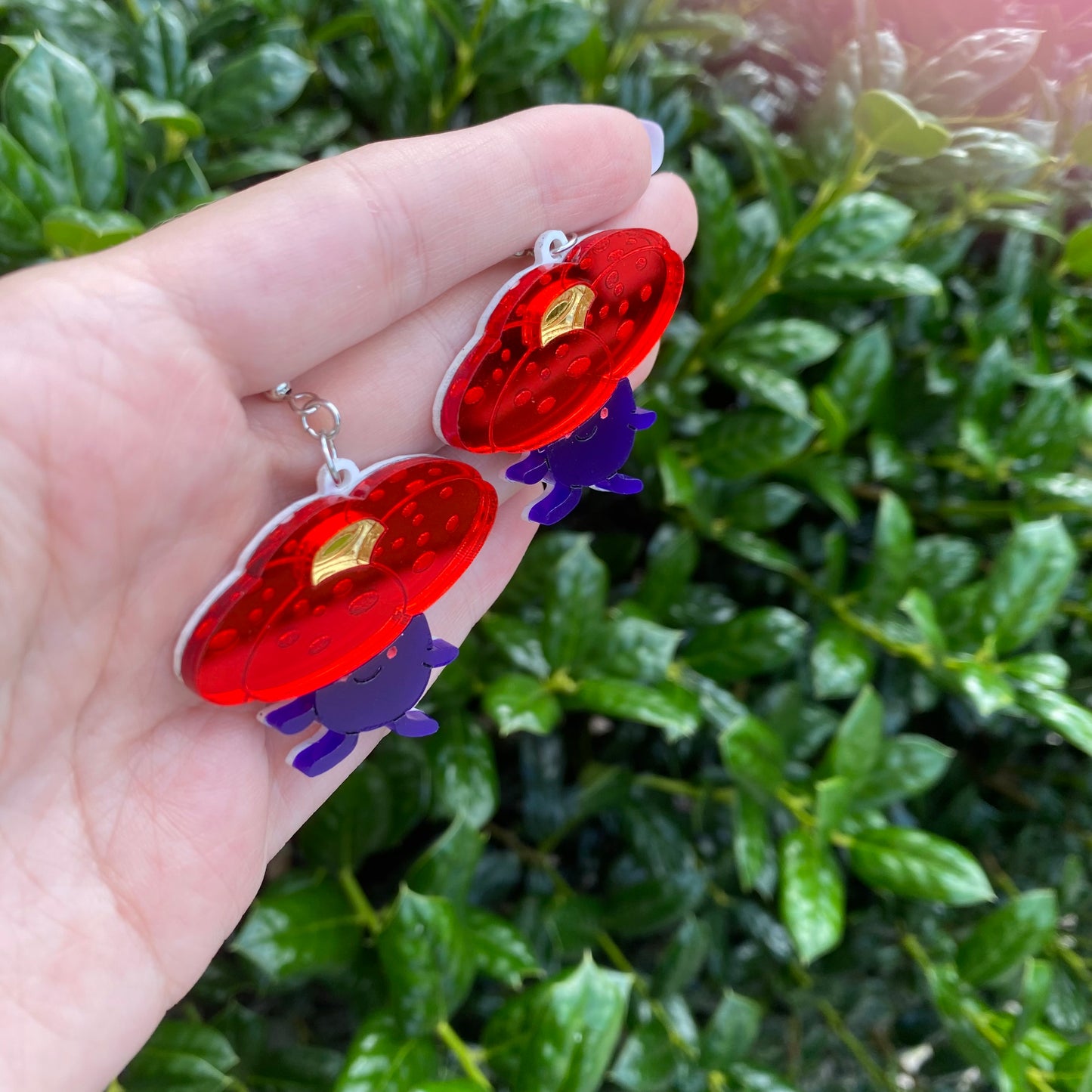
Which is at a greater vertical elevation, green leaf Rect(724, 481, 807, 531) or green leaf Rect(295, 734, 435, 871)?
green leaf Rect(724, 481, 807, 531)

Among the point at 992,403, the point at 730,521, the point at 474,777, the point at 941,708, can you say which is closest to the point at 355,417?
the point at 474,777

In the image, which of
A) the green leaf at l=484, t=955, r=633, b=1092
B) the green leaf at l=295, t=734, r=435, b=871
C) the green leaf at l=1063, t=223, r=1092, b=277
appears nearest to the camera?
the green leaf at l=484, t=955, r=633, b=1092

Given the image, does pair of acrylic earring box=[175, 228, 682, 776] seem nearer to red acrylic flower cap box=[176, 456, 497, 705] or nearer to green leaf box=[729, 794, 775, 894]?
red acrylic flower cap box=[176, 456, 497, 705]

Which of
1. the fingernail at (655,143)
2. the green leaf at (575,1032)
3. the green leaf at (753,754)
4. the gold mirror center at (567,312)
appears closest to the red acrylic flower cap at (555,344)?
the gold mirror center at (567,312)

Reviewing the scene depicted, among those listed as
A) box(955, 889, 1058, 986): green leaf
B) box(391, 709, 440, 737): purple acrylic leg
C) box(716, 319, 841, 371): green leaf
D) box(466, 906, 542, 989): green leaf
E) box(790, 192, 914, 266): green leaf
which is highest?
box(790, 192, 914, 266): green leaf

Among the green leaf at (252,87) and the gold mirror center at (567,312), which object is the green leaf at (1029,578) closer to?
the gold mirror center at (567,312)

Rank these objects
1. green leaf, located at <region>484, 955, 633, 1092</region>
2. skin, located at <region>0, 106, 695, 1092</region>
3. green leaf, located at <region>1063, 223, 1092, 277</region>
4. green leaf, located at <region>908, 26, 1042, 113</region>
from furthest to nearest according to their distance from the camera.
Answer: green leaf, located at <region>1063, 223, 1092, 277</region> → green leaf, located at <region>908, 26, 1042, 113</region> → green leaf, located at <region>484, 955, 633, 1092</region> → skin, located at <region>0, 106, 695, 1092</region>

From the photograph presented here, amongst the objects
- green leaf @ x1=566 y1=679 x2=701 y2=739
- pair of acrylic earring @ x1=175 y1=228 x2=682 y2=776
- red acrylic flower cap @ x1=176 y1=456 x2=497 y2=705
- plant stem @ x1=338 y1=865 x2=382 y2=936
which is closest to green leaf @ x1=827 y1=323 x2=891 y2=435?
pair of acrylic earring @ x1=175 y1=228 x2=682 y2=776
